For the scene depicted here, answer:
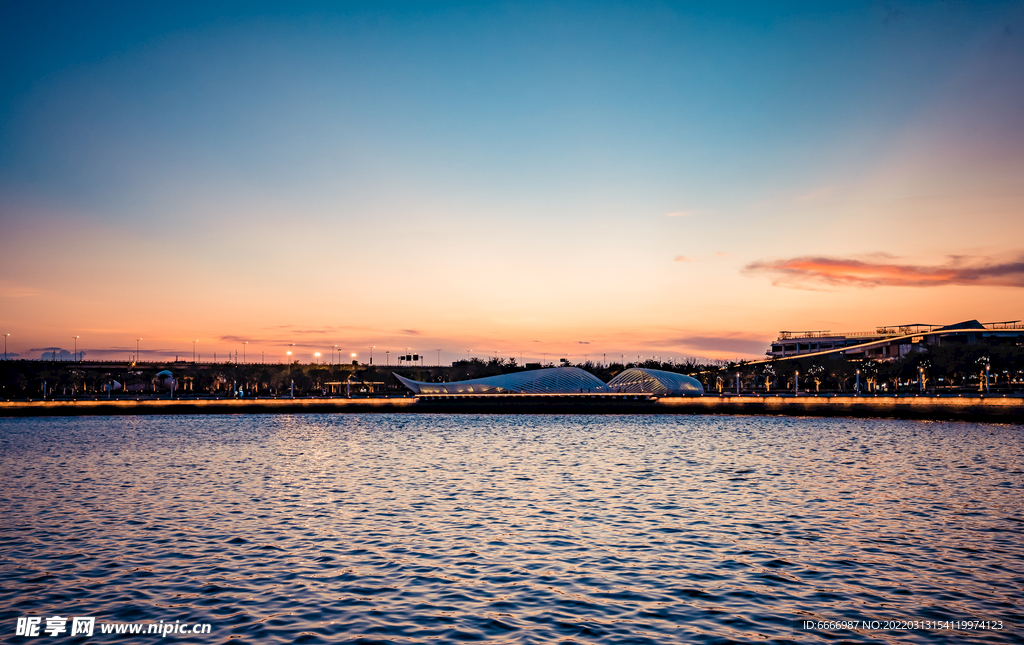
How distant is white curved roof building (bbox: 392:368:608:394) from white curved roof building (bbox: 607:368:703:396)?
3.90 metres

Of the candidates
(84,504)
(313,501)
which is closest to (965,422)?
(313,501)

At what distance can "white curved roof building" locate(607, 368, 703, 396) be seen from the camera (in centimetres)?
12941

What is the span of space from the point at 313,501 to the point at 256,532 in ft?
20.0

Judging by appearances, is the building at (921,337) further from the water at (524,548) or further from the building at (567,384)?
the water at (524,548)

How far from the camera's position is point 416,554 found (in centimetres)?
1780

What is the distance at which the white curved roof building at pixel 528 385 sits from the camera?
13262 centimetres

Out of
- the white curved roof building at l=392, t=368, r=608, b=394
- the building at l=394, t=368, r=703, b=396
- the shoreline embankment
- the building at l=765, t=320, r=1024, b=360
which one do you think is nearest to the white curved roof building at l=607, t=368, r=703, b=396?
the building at l=394, t=368, r=703, b=396

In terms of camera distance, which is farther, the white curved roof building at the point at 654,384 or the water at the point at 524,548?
the white curved roof building at the point at 654,384

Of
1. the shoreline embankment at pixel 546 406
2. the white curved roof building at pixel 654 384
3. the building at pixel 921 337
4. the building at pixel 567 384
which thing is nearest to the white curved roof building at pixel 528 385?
the building at pixel 567 384

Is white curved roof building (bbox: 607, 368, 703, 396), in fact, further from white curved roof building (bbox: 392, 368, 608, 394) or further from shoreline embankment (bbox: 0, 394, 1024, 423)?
shoreline embankment (bbox: 0, 394, 1024, 423)

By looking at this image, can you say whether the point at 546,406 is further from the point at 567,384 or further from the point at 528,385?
the point at 567,384

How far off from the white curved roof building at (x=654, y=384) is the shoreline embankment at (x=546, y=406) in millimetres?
5541

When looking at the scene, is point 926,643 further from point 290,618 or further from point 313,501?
point 313,501

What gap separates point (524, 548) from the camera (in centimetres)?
1839
